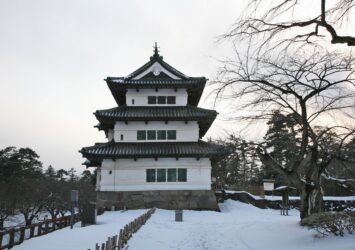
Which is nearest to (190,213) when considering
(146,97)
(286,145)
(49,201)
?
(146,97)

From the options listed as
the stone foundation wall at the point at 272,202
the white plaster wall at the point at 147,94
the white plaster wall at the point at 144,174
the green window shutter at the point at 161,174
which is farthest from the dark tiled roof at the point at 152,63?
the stone foundation wall at the point at 272,202

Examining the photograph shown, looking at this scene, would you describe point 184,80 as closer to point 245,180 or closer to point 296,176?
point 296,176

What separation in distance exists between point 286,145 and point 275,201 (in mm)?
25084

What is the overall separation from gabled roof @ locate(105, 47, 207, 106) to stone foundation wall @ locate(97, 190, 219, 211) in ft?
33.3

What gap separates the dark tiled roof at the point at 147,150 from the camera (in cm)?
3359

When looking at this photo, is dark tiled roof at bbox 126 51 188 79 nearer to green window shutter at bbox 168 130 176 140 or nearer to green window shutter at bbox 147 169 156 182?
green window shutter at bbox 168 130 176 140

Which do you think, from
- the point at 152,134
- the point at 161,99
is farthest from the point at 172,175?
the point at 161,99

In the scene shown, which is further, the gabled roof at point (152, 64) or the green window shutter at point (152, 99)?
the gabled roof at point (152, 64)

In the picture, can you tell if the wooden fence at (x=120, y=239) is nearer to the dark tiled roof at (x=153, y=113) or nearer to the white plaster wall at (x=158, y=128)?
the dark tiled roof at (x=153, y=113)

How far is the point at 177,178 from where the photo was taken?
34.8 meters

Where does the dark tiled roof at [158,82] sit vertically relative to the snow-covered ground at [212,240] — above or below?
above

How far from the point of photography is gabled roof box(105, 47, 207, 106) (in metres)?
36.8

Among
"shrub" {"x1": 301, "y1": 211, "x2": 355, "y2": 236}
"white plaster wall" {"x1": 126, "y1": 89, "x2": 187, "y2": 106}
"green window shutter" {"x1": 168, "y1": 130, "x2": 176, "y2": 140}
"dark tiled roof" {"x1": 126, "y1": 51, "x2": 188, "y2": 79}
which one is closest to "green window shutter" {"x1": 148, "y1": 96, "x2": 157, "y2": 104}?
"white plaster wall" {"x1": 126, "y1": 89, "x2": 187, "y2": 106}

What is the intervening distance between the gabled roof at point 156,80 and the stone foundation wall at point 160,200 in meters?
10.2
